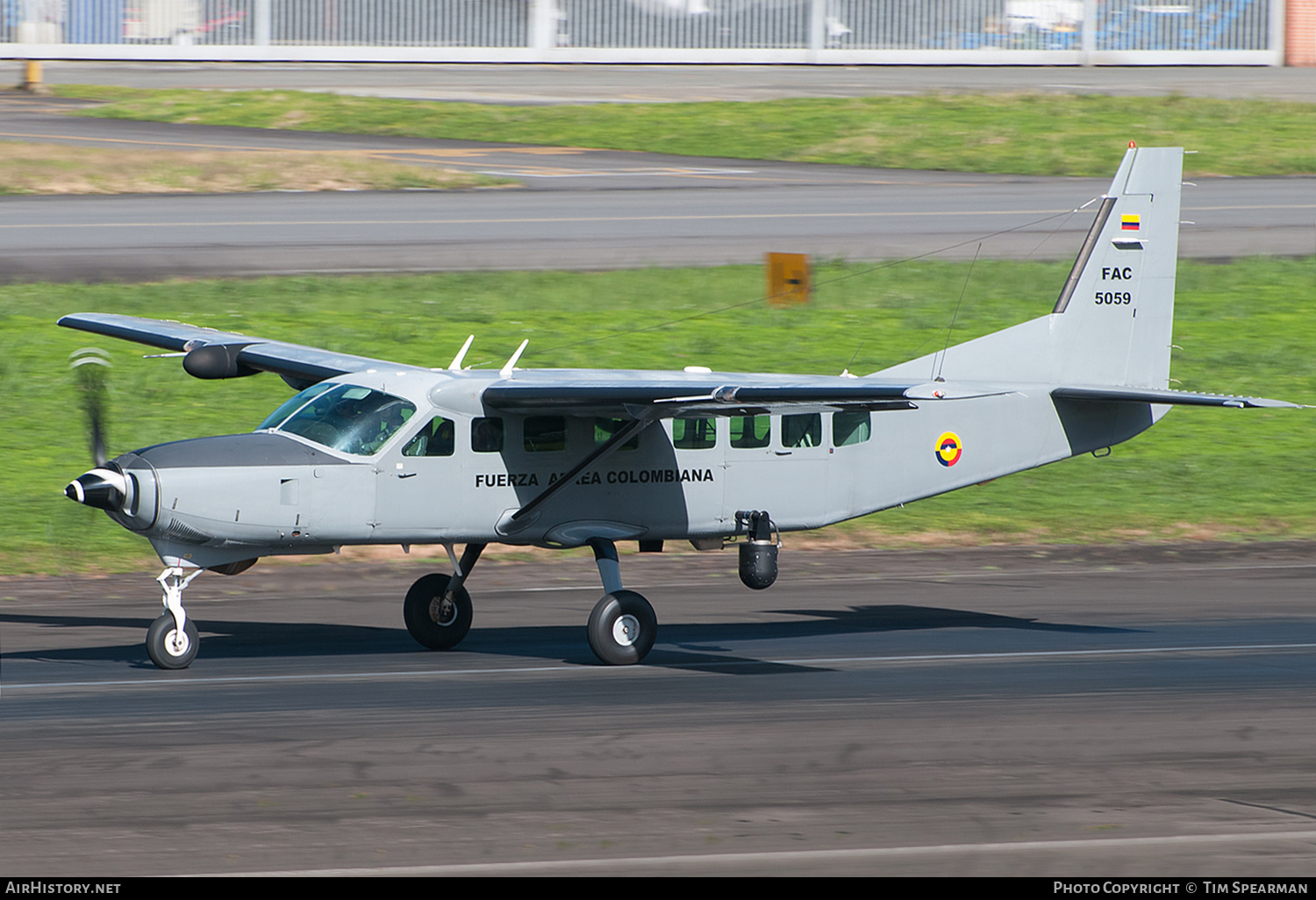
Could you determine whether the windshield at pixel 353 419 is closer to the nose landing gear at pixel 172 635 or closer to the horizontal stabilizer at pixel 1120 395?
the nose landing gear at pixel 172 635

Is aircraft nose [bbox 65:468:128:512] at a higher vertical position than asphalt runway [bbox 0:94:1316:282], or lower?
lower

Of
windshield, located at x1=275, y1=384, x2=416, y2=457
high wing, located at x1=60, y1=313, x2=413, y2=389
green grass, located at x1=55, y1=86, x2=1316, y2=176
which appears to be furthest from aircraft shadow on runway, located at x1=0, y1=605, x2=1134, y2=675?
green grass, located at x1=55, y1=86, x2=1316, y2=176

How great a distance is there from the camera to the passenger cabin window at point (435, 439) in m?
15.0

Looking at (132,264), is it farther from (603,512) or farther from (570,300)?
(603,512)

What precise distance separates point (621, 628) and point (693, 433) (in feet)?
6.23

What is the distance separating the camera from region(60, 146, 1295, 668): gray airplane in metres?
14.4

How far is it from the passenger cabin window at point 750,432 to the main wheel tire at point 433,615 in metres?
2.91

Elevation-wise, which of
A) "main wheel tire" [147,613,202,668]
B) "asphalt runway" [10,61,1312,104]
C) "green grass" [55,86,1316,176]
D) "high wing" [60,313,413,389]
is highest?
"asphalt runway" [10,61,1312,104]

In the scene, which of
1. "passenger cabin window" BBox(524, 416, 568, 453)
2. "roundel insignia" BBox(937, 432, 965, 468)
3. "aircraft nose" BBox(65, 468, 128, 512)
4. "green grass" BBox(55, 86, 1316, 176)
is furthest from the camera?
"green grass" BBox(55, 86, 1316, 176)

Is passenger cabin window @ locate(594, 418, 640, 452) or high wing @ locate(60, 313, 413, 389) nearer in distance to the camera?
passenger cabin window @ locate(594, 418, 640, 452)

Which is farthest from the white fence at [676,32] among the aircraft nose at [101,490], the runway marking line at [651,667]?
the aircraft nose at [101,490]

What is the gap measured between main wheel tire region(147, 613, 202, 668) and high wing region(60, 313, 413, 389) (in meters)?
2.96

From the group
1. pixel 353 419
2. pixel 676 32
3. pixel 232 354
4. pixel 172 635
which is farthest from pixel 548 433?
pixel 676 32

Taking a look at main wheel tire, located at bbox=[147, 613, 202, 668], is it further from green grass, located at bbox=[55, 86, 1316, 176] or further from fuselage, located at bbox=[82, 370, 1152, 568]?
green grass, located at bbox=[55, 86, 1316, 176]
